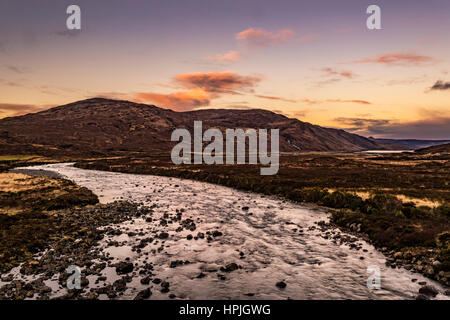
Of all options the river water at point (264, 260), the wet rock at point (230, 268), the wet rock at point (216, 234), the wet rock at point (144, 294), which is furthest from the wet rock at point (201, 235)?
the wet rock at point (144, 294)

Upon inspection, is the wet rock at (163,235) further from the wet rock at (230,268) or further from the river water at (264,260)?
the wet rock at (230,268)

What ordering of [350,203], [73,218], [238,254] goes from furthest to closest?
[350,203] < [73,218] < [238,254]

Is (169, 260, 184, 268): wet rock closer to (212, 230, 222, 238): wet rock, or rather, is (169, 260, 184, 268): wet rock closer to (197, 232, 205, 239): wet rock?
(197, 232, 205, 239): wet rock

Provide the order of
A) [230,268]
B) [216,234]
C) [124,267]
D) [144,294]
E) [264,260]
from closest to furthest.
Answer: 1. [144,294]
2. [124,267]
3. [230,268]
4. [264,260]
5. [216,234]

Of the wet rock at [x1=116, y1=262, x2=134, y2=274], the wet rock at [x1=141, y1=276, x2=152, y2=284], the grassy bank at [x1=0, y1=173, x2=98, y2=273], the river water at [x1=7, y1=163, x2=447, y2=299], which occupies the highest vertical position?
the grassy bank at [x1=0, y1=173, x2=98, y2=273]

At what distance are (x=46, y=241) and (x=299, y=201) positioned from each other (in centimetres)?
3028

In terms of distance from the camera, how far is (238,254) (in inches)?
752

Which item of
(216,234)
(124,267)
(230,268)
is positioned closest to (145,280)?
(124,267)

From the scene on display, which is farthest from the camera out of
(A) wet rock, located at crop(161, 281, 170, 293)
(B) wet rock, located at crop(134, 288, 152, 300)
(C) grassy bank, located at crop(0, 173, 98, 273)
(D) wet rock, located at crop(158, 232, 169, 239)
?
(D) wet rock, located at crop(158, 232, 169, 239)

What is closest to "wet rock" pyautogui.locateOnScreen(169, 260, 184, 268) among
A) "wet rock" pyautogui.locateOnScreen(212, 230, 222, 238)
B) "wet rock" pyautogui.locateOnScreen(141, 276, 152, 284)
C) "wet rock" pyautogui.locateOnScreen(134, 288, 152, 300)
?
"wet rock" pyautogui.locateOnScreen(141, 276, 152, 284)

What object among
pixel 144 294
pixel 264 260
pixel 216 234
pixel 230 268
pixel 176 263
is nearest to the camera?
pixel 144 294

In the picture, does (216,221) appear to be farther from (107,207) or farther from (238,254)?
(107,207)

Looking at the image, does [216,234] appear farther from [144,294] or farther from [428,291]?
[428,291]
